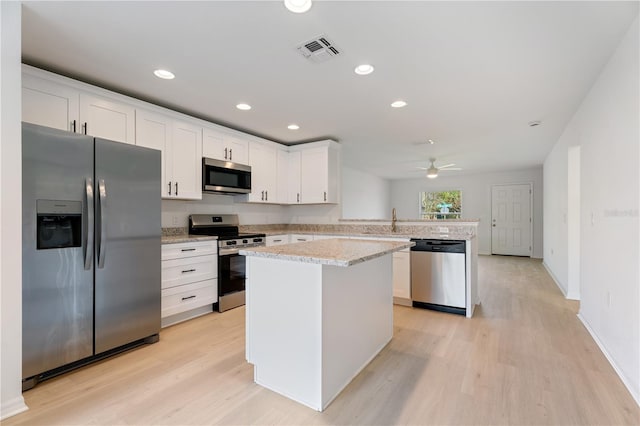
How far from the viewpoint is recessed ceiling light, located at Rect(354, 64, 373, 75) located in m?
2.41

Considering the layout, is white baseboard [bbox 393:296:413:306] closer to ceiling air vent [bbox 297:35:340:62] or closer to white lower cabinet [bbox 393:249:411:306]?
white lower cabinet [bbox 393:249:411:306]

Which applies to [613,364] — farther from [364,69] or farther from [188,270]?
[188,270]

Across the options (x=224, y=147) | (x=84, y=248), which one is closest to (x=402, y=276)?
(x=224, y=147)

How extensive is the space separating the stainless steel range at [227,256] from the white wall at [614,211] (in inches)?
134

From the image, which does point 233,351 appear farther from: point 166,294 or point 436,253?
point 436,253

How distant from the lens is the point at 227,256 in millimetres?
3547

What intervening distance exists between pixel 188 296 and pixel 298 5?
283 cm

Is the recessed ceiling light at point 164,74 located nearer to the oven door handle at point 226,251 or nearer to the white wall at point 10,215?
the white wall at point 10,215

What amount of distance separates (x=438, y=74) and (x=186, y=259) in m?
3.00

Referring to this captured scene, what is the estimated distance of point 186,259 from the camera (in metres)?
3.16

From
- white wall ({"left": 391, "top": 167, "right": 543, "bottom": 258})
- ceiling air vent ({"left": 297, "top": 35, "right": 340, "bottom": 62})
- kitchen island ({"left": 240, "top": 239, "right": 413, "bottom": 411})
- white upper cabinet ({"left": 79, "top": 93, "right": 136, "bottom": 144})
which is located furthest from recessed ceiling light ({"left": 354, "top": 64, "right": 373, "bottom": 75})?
white wall ({"left": 391, "top": 167, "right": 543, "bottom": 258})

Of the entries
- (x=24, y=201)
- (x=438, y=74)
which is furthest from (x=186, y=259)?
(x=438, y=74)

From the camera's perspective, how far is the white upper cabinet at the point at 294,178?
479cm

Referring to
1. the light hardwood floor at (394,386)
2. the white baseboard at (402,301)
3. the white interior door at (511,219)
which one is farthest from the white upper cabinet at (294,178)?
the white interior door at (511,219)
